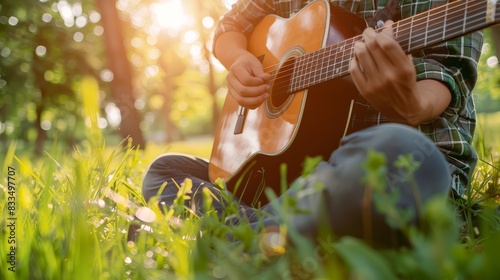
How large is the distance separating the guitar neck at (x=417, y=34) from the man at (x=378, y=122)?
70mm

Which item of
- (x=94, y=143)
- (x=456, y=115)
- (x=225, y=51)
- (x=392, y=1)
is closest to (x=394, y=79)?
(x=456, y=115)

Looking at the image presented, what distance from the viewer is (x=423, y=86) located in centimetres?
167

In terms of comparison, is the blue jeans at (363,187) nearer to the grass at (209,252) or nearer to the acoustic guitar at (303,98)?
the grass at (209,252)

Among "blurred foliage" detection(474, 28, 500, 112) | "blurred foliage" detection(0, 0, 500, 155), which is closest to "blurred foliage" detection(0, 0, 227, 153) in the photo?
"blurred foliage" detection(0, 0, 500, 155)

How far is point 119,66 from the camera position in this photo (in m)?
8.27

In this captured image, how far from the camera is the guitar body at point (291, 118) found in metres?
1.98

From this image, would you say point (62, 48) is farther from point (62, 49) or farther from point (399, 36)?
point (399, 36)

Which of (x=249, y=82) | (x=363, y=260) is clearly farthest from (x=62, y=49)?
(x=363, y=260)

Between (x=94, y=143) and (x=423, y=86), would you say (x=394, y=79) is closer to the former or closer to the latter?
(x=423, y=86)

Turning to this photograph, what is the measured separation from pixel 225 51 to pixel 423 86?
4.39 feet

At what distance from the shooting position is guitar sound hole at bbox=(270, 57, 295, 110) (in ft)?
6.97

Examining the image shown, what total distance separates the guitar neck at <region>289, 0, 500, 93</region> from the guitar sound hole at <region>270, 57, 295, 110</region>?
0.13ft

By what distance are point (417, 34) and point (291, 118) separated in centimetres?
60

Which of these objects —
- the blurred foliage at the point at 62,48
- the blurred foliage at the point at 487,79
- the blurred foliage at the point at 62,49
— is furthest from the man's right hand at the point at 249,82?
the blurred foliage at the point at 62,48
